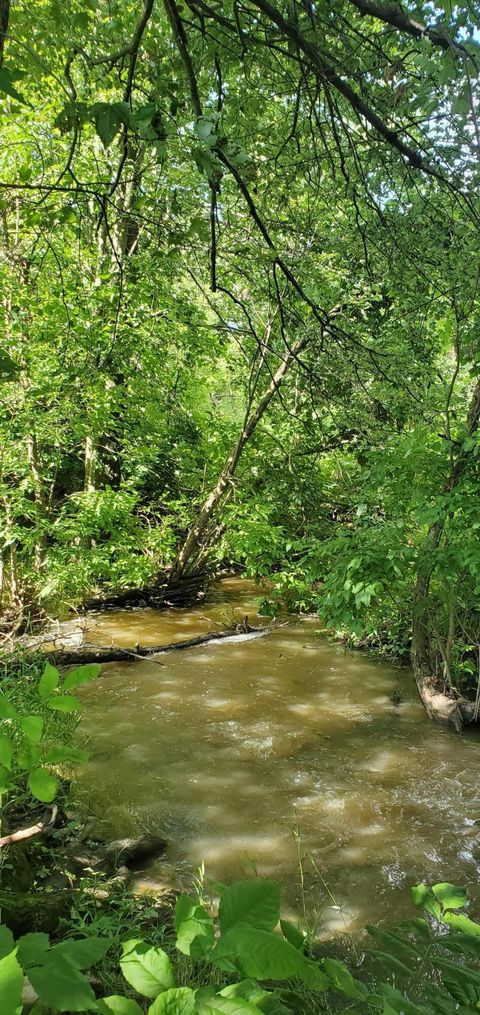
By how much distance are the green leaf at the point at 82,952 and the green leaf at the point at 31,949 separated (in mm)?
20

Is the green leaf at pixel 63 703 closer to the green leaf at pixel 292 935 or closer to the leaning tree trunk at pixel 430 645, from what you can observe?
the green leaf at pixel 292 935

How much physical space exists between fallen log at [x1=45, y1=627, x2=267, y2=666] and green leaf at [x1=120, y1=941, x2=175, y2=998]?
4326 millimetres

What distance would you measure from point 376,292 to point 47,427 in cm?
395

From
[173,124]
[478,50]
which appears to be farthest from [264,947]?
[173,124]

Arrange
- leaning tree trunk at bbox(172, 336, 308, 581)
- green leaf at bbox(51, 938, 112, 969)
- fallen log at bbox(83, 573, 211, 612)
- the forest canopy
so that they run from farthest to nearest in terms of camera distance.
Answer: fallen log at bbox(83, 573, 211, 612) → leaning tree trunk at bbox(172, 336, 308, 581) → the forest canopy → green leaf at bbox(51, 938, 112, 969)

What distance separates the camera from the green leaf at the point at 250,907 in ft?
3.63

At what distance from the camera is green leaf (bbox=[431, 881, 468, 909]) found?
1298 millimetres

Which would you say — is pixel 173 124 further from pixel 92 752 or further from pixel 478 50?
pixel 92 752

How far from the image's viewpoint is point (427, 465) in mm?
4613

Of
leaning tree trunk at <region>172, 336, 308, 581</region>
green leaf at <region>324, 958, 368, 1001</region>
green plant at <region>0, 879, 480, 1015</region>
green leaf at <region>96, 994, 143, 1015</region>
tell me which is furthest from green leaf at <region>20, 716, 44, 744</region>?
leaning tree trunk at <region>172, 336, 308, 581</region>

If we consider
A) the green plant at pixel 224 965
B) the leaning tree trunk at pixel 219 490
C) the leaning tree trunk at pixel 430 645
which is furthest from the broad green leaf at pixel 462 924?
the leaning tree trunk at pixel 219 490

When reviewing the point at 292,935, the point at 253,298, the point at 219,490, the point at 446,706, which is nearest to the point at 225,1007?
the point at 292,935

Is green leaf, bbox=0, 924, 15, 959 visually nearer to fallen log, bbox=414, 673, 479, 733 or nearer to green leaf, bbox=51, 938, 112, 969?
green leaf, bbox=51, 938, 112, 969

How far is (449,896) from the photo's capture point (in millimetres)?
1334
